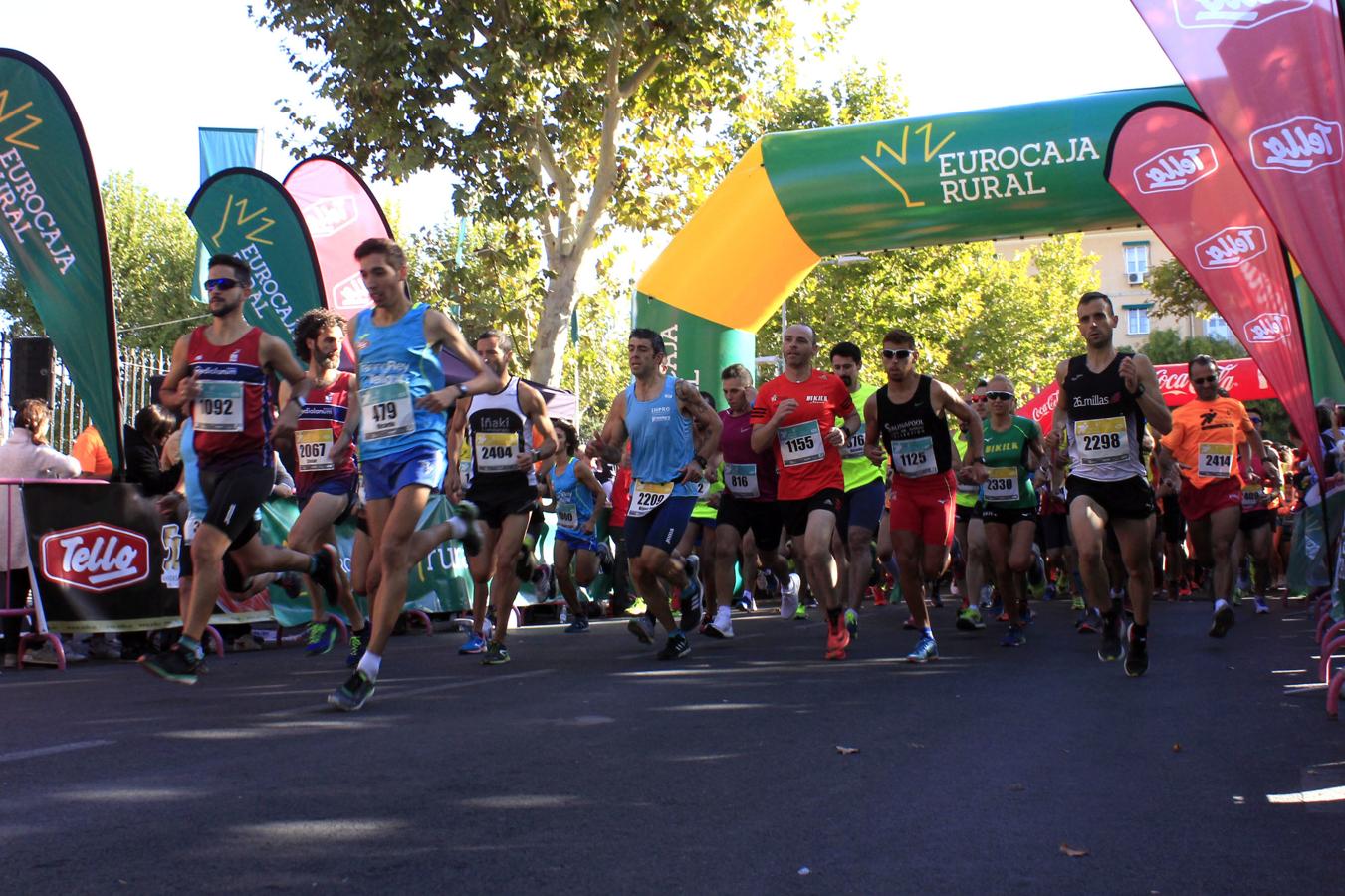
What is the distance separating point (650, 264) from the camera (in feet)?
53.2

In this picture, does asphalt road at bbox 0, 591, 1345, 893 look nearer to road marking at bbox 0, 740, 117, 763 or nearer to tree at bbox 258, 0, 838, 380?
road marking at bbox 0, 740, 117, 763

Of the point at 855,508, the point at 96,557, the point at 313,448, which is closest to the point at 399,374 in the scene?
the point at 313,448

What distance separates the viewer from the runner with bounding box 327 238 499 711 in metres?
7.16

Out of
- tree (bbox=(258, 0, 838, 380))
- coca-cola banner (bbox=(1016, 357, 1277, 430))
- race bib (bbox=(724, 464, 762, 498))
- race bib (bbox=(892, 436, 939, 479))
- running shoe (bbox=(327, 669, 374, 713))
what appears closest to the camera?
running shoe (bbox=(327, 669, 374, 713))

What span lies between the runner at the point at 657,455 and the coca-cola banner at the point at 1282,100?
3601 mm

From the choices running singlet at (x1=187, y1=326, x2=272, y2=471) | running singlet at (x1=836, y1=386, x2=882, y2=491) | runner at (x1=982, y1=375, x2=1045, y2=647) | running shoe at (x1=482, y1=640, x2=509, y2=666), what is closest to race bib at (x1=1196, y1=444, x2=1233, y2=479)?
runner at (x1=982, y1=375, x2=1045, y2=647)

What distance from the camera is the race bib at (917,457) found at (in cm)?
984

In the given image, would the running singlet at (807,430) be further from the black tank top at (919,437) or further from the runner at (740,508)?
the runner at (740,508)

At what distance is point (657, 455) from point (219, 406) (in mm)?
3121

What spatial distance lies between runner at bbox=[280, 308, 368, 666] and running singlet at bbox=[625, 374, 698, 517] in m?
1.95

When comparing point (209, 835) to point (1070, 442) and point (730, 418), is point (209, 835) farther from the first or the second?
point (730, 418)

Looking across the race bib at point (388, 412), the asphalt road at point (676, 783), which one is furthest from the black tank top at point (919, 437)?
the race bib at point (388, 412)

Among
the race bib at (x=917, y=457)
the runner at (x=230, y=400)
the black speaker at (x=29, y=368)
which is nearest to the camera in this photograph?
the runner at (x=230, y=400)

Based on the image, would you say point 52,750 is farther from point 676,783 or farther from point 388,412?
point 676,783
